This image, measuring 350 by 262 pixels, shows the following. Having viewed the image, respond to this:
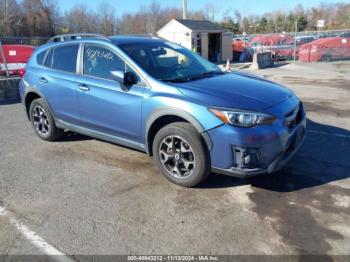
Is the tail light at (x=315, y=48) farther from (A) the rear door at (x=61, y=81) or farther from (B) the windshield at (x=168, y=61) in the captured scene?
(A) the rear door at (x=61, y=81)

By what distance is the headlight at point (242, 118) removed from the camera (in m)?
3.55

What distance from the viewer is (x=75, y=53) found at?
5.11m

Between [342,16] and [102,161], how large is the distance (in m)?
96.7

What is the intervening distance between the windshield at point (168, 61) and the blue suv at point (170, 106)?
16 mm

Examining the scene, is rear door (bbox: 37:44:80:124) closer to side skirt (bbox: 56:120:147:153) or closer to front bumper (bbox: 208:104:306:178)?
side skirt (bbox: 56:120:147:153)

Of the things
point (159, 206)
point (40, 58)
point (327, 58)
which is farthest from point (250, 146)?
point (327, 58)

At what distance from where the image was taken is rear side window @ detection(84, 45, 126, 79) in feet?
14.8

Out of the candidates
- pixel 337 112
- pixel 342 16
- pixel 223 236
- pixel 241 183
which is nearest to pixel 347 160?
pixel 241 183

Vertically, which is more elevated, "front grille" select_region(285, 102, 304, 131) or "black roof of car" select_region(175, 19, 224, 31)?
"black roof of car" select_region(175, 19, 224, 31)

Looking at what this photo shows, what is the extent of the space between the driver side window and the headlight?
1.47 meters

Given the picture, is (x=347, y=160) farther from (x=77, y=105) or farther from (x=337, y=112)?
(x=77, y=105)

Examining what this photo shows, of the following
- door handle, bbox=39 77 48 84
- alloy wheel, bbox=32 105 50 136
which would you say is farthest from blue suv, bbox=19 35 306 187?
alloy wheel, bbox=32 105 50 136

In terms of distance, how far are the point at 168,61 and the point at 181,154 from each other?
1.47 metres

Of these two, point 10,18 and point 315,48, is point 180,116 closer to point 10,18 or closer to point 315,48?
point 315,48
